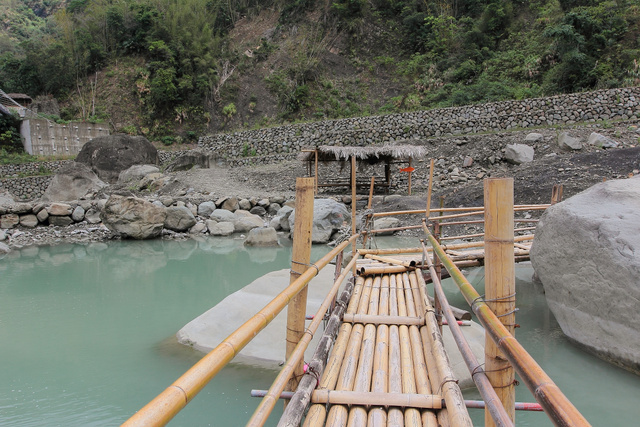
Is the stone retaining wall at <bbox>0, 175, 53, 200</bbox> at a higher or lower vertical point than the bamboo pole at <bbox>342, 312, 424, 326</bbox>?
higher

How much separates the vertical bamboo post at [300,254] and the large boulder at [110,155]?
15.4m

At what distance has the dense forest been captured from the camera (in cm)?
1842

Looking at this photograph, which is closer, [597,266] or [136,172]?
[597,266]

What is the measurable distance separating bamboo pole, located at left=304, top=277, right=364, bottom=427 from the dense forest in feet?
49.7

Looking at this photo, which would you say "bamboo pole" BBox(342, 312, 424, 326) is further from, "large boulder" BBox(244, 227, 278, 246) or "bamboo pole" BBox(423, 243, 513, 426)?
"large boulder" BBox(244, 227, 278, 246)

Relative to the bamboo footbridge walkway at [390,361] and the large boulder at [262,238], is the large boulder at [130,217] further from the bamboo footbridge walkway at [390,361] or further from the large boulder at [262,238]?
the bamboo footbridge walkway at [390,361]

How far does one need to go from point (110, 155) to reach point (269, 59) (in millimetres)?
11683

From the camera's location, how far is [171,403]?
0.76m

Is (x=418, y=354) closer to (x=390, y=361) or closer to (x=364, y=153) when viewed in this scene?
(x=390, y=361)

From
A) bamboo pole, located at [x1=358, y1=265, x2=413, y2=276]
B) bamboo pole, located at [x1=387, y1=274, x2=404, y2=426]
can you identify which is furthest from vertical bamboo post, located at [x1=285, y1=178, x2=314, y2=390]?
bamboo pole, located at [x1=358, y1=265, x2=413, y2=276]

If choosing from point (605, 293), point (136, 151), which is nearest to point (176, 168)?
point (136, 151)

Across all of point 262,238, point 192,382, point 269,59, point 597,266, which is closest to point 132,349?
point 192,382

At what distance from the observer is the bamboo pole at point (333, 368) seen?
1.57m

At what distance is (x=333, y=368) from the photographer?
1.96 m
